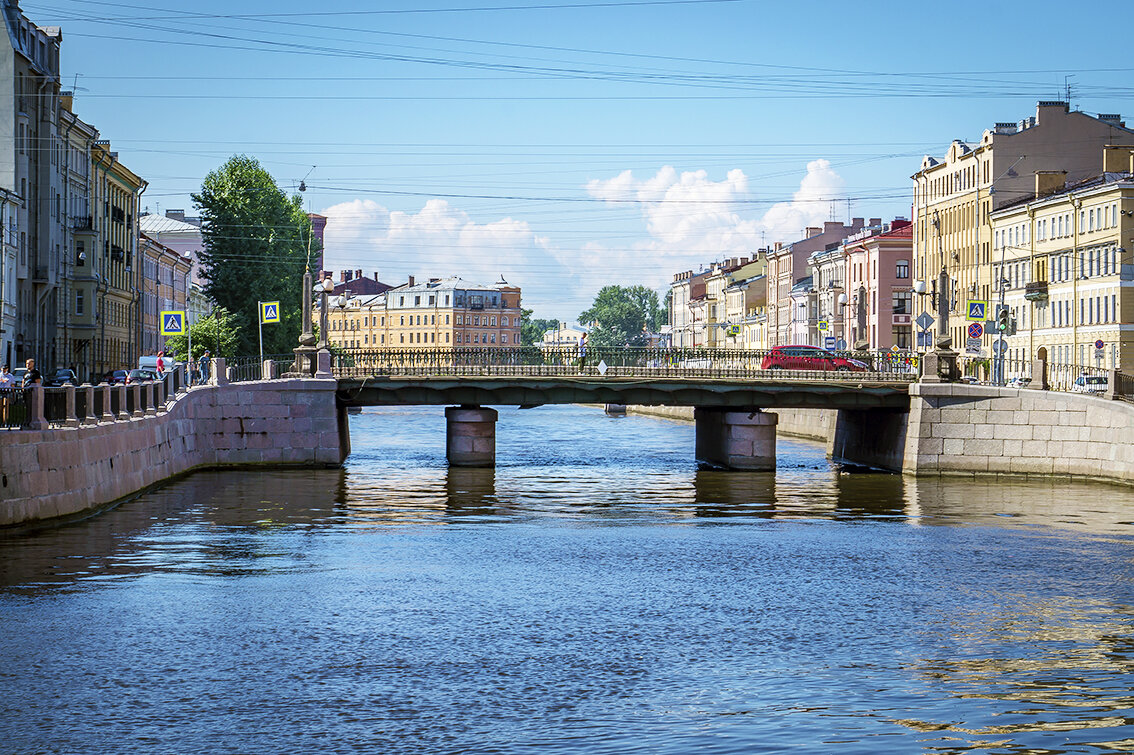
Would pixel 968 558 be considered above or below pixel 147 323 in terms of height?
below

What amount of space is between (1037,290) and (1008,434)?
42585mm

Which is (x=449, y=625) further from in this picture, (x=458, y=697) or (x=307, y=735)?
(x=307, y=735)

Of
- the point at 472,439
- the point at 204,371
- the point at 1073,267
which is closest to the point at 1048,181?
the point at 1073,267

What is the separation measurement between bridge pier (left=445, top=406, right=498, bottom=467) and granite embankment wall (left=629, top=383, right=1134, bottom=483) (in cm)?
1429

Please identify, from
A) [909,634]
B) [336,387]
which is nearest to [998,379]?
[336,387]

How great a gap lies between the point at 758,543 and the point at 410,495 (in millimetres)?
A: 14864

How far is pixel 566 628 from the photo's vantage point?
2364 cm

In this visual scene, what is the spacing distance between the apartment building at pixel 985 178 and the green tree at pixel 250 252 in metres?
42.7

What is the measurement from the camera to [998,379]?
60000 millimetres

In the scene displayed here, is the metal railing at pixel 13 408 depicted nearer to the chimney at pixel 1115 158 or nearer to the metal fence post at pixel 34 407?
the metal fence post at pixel 34 407

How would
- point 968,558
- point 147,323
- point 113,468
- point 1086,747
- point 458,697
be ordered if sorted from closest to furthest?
1. point 1086,747
2. point 458,697
3. point 968,558
4. point 113,468
5. point 147,323

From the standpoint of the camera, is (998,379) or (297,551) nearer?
(297,551)

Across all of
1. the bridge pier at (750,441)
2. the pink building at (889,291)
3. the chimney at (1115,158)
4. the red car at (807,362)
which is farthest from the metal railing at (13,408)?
the pink building at (889,291)

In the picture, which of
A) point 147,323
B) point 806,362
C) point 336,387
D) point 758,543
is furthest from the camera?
point 147,323
